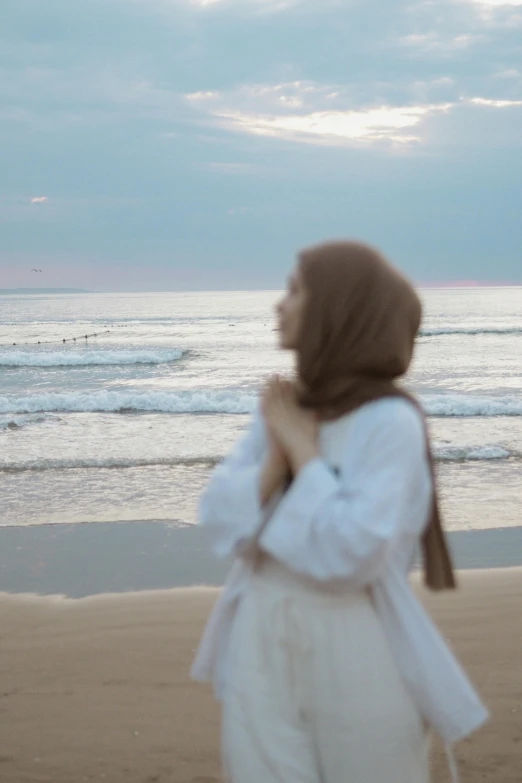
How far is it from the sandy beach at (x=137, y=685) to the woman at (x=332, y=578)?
1.86m

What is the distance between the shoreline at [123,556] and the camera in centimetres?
604

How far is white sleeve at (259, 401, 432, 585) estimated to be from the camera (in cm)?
161

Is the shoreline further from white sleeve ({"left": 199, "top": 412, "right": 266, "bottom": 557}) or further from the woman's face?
the woman's face

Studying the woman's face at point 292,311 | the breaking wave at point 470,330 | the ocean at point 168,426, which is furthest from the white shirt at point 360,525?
the breaking wave at point 470,330

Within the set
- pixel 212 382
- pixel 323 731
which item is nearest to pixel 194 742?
pixel 323 731

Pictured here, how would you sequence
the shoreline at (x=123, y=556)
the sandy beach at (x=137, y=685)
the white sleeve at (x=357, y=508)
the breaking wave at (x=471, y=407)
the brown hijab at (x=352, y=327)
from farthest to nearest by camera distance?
the breaking wave at (x=471, y=407), the shoreline at (x=123, y=556), the sandy beach at (x=137, y=685), the brown hijab at (x=352, y=327), the white sleeve at (x=357, y=508)

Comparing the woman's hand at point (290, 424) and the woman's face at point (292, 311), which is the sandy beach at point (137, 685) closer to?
the woman's hand at point (290, 424)

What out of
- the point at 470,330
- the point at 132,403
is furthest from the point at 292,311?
the point at 470,330

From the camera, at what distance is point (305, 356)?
1.76 m

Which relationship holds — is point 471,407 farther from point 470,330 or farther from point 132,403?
point 470,330

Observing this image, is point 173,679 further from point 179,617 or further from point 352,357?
point 352,357

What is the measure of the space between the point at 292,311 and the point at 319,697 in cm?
83

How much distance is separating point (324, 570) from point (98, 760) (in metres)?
2.40

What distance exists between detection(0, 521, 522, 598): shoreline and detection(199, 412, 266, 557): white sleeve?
166 inches
